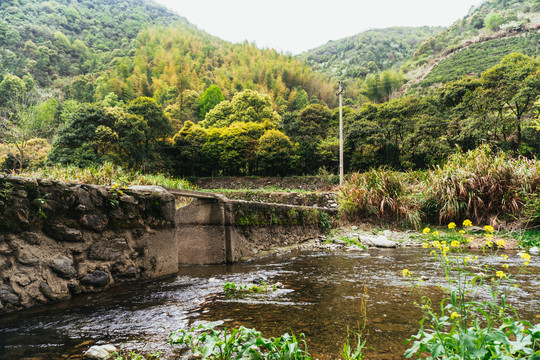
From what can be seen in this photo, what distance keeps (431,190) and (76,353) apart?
10115 millimetres

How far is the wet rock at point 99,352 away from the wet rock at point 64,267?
143 cm

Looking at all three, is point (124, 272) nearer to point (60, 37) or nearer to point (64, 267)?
point (64, 267)

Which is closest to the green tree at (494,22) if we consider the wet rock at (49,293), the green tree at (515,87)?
the green tree at (515,87)

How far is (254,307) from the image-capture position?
108 inches

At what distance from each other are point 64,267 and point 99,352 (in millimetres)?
1546

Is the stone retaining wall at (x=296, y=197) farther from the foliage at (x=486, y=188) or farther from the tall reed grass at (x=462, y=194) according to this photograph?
the foliage at (x=486, y=188)

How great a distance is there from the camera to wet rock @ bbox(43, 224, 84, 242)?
2859mm

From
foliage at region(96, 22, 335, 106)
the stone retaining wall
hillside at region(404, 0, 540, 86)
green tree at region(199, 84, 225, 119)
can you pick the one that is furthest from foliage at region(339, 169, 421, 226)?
hillside at region(404, 0, 540, 86)

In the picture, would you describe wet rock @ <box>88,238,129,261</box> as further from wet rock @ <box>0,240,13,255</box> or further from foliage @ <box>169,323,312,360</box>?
foliage @ <box>169,323,312,360</box>

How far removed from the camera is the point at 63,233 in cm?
294

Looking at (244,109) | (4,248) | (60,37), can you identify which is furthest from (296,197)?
(60,37)

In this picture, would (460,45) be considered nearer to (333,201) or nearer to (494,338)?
(333,201)

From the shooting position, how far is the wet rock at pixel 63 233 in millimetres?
2859

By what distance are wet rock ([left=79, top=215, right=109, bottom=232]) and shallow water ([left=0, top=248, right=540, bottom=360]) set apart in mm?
740
